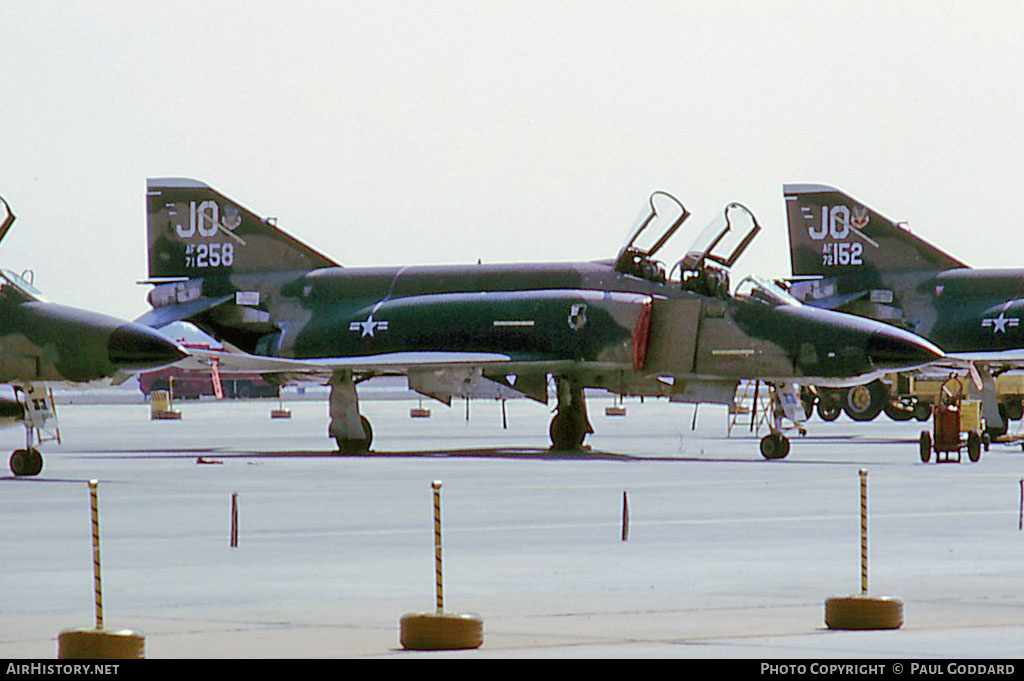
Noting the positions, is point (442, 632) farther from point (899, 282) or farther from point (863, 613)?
point (899, 282)

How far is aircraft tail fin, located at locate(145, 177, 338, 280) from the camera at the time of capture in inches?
1304

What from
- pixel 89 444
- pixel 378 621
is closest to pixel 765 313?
pixel 89 444

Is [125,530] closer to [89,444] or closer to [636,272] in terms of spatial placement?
[636,272]

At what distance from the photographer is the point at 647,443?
1394 inches

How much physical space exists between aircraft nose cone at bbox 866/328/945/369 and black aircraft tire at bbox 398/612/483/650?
61.4ft

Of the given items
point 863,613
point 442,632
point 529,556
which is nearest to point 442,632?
point 442,632

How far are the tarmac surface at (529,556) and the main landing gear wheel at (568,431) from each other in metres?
3.94

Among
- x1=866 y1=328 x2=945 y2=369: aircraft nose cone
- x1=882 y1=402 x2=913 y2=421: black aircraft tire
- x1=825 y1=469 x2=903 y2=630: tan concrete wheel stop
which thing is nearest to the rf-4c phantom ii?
x1=866 y1=328 x2=945 y2=369: aircraft nose cone

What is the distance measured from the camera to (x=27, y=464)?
22.7 meters

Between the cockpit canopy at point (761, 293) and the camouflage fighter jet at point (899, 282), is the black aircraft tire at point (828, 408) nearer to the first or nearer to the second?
the camouflage fighter jet at point (899, 282)

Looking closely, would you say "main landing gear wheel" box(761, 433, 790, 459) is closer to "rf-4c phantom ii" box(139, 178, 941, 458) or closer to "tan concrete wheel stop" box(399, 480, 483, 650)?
"rf-4c phantom ii" box(139, 178, 941, 458)

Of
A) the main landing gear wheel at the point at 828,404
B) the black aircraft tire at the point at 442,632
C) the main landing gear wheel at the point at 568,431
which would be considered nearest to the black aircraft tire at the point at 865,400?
the main landing gear wheel at the point at 828,404

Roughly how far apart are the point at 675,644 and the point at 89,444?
93.1 ft

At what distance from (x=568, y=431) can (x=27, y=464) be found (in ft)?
33.5
